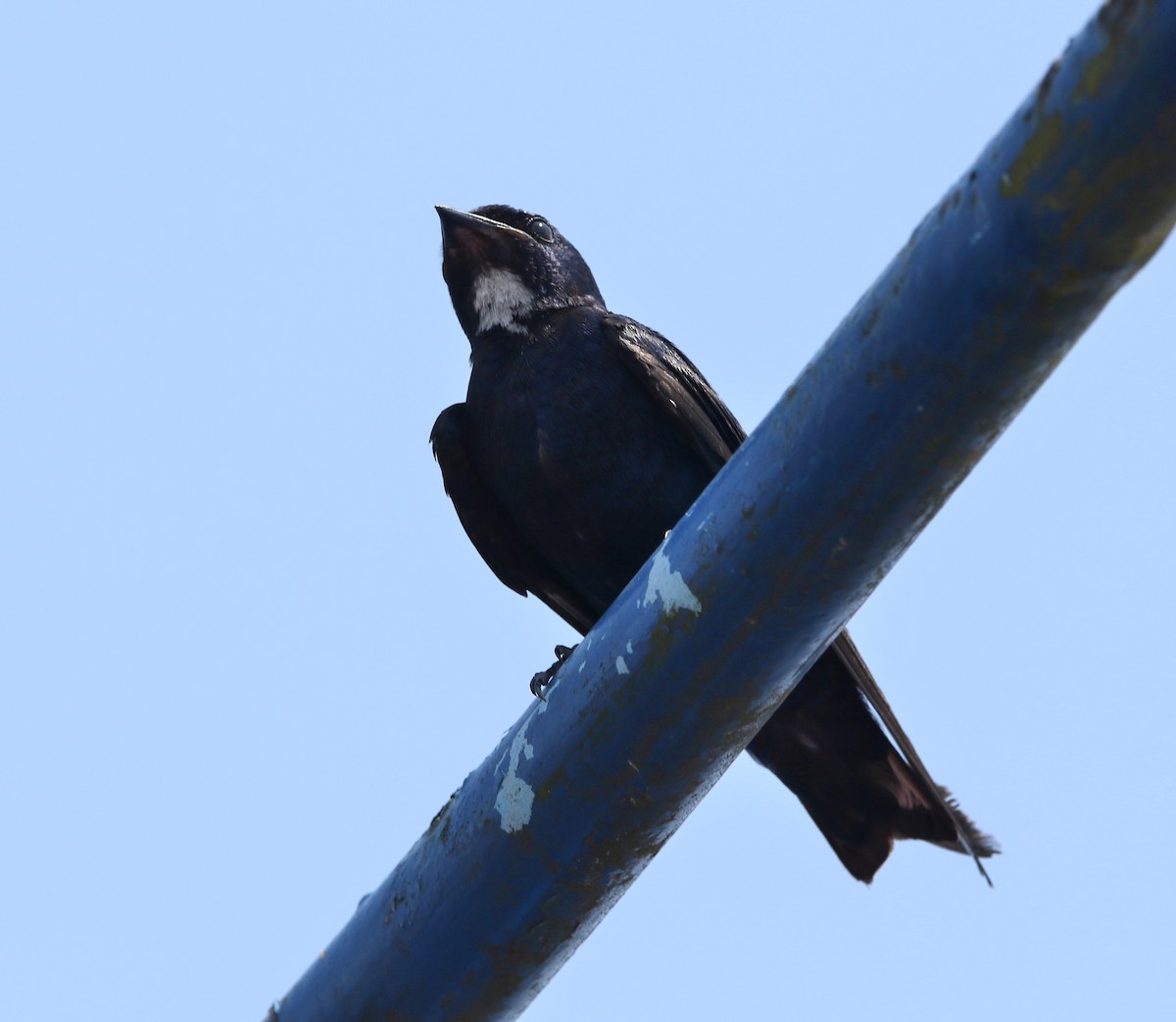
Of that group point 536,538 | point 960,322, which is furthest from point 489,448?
point 960,322

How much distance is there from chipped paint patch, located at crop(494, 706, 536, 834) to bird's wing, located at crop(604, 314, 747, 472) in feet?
5.22

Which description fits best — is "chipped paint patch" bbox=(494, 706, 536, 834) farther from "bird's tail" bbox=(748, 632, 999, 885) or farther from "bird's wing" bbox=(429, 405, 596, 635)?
"bird's wing" bbox=(429, 405, 596, 635)

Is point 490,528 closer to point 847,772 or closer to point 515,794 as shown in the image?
point 847,772

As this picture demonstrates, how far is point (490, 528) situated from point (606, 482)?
1.73 ft

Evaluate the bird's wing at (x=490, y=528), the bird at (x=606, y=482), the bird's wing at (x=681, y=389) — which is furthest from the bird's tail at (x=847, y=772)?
the bird's wing at (x=490, y=528)

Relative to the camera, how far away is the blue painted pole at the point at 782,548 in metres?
1.61

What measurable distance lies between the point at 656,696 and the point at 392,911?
68 cm

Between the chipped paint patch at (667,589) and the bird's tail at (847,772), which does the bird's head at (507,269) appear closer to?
the bird's tail at (847,772)

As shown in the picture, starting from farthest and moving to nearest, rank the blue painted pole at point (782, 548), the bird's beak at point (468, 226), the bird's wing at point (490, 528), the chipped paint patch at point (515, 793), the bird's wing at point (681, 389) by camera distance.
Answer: the bird's beak at point (468, 226) → the bird's wing at point (490, 528) → the bird's wing at point (681, 389) → the chipped paint patch at point (515, 793) → the blue painted pole at point (782, 548)

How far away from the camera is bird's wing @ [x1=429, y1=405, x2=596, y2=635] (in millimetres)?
4387

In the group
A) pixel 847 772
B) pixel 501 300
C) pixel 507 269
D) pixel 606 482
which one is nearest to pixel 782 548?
pixel 847 772

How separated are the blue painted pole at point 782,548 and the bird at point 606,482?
101 cm

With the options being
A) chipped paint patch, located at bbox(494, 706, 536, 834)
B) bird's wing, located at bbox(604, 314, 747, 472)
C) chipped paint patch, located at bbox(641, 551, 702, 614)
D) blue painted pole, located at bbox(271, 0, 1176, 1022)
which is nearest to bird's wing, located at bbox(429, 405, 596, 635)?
bird's wing, located at bbox(604, 314, 747, 472)

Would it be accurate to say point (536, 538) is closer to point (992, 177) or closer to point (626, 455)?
point (626, 455)
